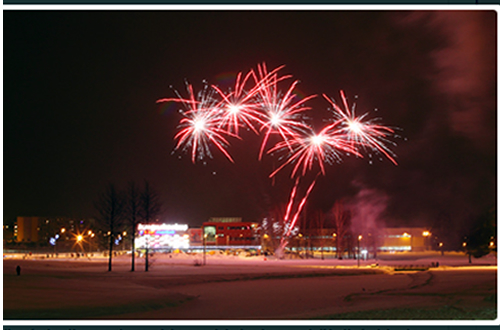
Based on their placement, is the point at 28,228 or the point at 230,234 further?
the point at 28,228

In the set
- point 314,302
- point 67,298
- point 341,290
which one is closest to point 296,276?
point 341,290

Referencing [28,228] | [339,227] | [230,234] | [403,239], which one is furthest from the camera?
[28,228]

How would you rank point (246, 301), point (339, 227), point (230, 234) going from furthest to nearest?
point (230, 234) < point (339, 227) < point (246, 301)

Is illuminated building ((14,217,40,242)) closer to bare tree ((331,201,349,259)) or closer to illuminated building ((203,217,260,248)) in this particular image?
illuminated building ((203,217,260,248))

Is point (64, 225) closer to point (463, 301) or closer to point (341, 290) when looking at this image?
point (341, 290)

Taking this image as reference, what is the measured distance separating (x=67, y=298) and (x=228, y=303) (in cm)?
610

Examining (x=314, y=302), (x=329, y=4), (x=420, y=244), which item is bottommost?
(x=420, y=244)

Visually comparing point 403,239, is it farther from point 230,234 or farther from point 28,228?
point 28,228

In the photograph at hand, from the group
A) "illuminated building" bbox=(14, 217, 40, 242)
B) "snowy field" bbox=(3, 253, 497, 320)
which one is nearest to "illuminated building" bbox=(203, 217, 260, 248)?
"illuminated building" bbox=(14, 217, 40, 242)

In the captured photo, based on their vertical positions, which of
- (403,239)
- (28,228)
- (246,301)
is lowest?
(403,239)

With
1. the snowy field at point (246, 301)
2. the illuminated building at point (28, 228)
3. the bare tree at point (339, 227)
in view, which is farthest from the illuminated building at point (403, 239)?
the snowy field at point (246, 301)

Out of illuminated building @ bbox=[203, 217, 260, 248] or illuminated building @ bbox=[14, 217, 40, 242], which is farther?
illuminated building @ bbox=[14, 217, 40, 242]

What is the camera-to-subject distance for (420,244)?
352 feet

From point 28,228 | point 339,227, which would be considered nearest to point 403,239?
point 339,227
